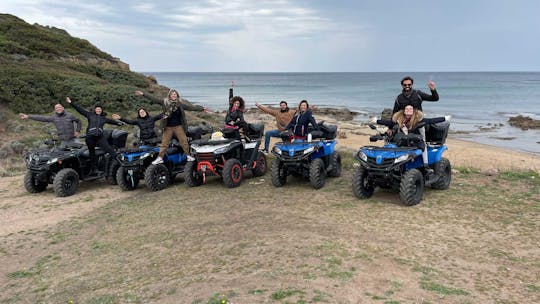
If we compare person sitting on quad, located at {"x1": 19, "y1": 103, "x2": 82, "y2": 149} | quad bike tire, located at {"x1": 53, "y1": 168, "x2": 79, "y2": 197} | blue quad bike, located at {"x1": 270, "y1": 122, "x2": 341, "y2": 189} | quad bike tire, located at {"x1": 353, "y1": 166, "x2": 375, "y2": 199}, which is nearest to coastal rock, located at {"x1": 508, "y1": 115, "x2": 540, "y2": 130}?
blue quad bike, located at {"x1": 270, "y1": 122, "x2": 341, "y2": 189}

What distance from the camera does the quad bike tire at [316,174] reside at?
29.9 ft

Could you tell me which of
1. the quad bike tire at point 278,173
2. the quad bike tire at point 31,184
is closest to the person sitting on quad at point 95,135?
the quad bike tire at point 31,184

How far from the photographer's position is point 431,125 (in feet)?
29.0

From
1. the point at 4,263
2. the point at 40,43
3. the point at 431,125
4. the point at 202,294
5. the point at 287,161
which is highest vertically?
the point at 40,43

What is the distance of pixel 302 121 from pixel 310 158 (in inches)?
45.0

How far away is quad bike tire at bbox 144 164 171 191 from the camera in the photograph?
9.79 meters

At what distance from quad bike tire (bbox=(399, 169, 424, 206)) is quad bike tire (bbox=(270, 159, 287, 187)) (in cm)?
276

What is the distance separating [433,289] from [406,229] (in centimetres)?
198

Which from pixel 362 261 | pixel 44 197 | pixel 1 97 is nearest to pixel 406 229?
pixel 362 261

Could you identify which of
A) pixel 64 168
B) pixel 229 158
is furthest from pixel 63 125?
pixel 229 158

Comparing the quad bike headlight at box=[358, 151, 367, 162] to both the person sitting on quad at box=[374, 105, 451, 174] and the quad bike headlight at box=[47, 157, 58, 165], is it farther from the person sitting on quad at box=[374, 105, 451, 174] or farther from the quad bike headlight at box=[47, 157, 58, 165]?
the quad bike headlight at box=[47, 157, 58, 165]

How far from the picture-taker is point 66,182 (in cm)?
987

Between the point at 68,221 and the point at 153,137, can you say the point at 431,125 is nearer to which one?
the point at 153,137

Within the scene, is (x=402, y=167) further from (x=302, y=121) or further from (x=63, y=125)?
(x=63, y=125)
